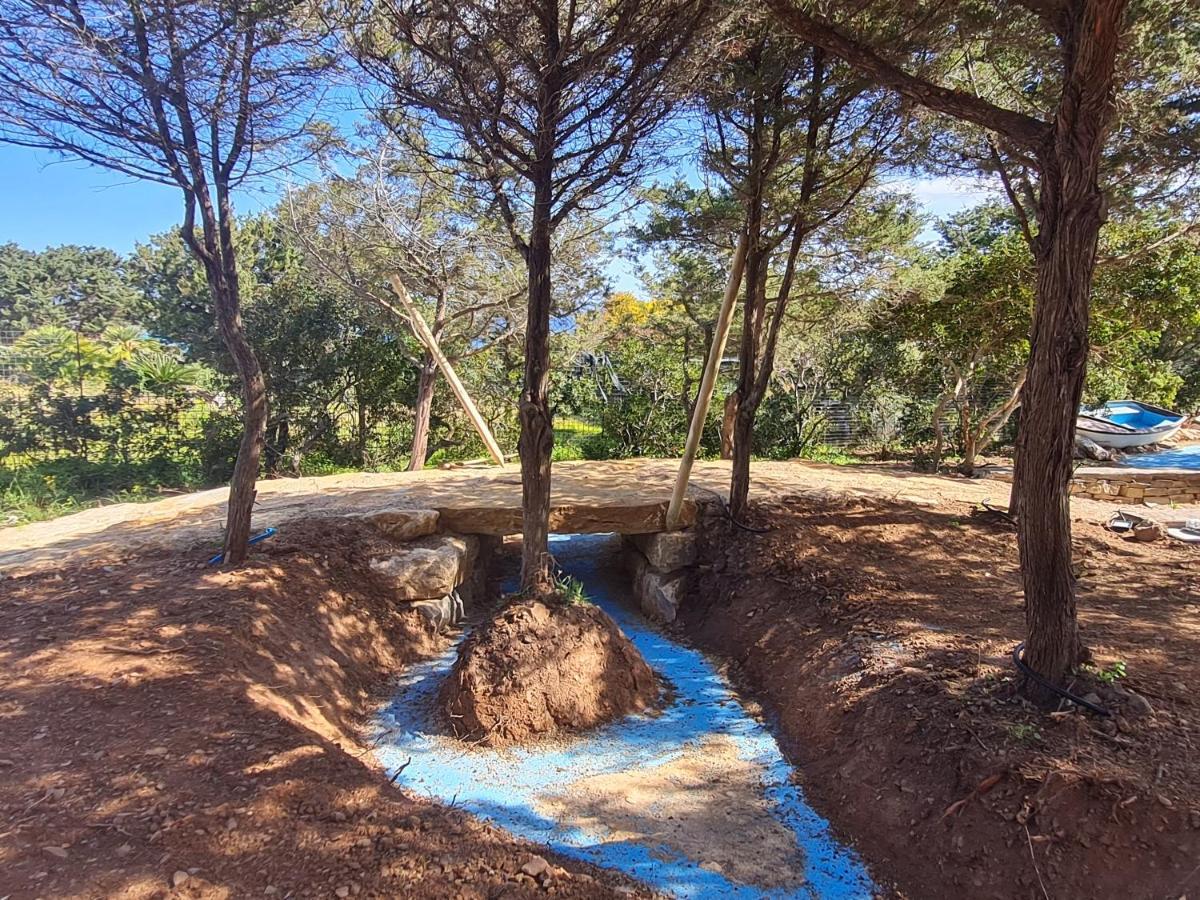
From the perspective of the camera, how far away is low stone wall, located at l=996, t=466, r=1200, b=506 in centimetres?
805

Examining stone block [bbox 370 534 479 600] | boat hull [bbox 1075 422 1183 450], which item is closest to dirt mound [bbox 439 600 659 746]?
stone block [bbox 370 534 479 600]

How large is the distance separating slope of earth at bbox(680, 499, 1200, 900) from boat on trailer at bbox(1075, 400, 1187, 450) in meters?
6.42

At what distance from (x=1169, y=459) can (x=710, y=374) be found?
965 centimetres

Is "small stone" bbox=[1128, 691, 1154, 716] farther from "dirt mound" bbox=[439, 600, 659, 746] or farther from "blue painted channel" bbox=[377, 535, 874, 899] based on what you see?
"dirt mound" bbox=[439, 600, 659, 746]

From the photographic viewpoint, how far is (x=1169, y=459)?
1010 cm

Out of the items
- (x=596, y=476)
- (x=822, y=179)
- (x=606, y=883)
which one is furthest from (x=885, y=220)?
(x=606, y=883)

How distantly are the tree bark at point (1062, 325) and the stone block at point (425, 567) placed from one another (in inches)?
162

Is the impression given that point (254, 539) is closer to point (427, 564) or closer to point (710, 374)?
point (427, 564)

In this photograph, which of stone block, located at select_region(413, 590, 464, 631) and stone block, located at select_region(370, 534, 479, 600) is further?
stone block, located at select_region(413, 590, 464, 631)

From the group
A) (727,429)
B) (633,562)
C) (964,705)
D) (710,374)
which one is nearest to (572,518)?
(633,562)

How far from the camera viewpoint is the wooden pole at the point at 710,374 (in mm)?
4758

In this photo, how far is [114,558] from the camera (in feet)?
15.4

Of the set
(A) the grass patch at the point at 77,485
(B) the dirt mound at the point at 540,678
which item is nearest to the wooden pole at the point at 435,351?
(A) the grass patch at the point at 77,485

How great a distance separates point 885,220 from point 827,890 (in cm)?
641
